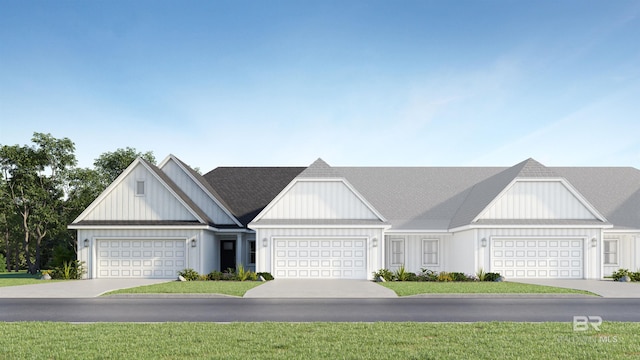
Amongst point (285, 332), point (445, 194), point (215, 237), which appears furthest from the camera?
point (445, 194)

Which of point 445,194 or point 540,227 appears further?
point 445,194

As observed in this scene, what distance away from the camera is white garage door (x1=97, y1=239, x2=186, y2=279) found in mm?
30484

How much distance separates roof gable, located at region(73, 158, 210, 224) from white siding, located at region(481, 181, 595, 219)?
53.6ft

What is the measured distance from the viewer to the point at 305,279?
95.9ft

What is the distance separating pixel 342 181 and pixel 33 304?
1677 cm

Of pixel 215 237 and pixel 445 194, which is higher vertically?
pixel 445 194

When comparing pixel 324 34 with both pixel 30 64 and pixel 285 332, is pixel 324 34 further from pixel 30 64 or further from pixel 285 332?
pixel 285 332

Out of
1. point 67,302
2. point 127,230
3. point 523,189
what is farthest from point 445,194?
point 67,302

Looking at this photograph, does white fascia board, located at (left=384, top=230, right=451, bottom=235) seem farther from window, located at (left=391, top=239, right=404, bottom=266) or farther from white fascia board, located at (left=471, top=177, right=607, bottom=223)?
white fascia board, located at (left=471, top=177, right=607, bottom=223)

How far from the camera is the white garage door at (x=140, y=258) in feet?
100

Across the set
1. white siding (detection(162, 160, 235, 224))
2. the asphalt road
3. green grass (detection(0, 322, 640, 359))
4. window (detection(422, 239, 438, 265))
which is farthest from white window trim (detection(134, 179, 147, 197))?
green grass (detection(0, 322, 640, 359))

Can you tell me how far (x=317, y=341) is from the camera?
33.6 ft

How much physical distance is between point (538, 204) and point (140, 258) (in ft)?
71.9

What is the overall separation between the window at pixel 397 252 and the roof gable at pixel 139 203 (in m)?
11.3
